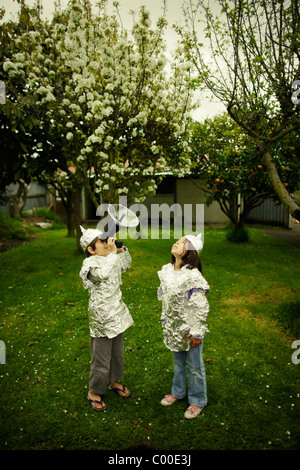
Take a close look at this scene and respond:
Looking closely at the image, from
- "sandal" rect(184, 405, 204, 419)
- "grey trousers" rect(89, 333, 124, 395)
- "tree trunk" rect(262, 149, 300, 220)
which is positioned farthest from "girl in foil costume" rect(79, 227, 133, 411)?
"tree trunk" rect(262, 149, 300, 220)

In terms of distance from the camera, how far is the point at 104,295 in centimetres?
329

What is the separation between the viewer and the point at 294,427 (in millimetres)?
2965

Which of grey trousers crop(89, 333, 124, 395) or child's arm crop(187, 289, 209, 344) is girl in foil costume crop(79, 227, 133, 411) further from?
child's arm crop(187, 289, 209, 344)

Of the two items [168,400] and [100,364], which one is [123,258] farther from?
[168,400]

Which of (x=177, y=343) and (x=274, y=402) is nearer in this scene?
(x=177, y=343)

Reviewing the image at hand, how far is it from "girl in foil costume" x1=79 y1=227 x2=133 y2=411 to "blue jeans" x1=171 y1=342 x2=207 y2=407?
703 mm

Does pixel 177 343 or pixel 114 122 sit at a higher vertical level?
pixel 114 122

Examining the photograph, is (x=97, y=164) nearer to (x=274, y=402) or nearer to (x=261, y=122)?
(x=261, y=122)

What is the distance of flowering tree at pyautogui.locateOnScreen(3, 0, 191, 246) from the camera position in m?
6.41

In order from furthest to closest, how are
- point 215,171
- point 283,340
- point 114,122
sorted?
point 215,171, point 114,122, point 283,340

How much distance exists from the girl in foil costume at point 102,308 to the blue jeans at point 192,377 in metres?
0.70

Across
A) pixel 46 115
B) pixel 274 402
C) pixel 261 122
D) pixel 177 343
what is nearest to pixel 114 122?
pixel 46 115

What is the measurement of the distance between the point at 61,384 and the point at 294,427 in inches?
104

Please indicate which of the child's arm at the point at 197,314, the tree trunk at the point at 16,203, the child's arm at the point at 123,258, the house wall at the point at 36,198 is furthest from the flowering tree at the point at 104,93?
the house wall at the point at 36,198
